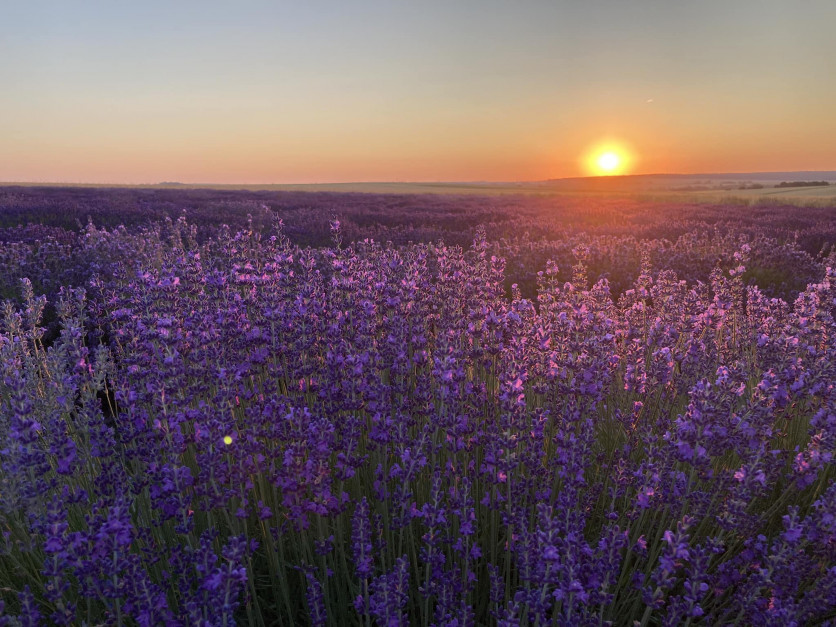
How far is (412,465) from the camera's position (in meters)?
1.90

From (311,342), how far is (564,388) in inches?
53.6

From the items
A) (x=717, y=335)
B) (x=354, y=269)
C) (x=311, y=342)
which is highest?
(x=354, y=269)

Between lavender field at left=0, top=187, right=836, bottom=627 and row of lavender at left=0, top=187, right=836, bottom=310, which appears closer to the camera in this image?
lavender field at left=0, top=187, right=836, bottom=627

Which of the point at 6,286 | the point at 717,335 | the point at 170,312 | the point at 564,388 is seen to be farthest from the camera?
the point at 6,286

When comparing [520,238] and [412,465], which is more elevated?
[520,238]

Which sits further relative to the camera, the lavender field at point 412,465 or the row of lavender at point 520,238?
the row of lavender at point 520,238

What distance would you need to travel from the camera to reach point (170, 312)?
3221 mm

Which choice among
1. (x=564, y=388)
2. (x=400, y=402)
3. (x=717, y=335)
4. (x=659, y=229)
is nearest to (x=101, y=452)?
(x=400, y=402)

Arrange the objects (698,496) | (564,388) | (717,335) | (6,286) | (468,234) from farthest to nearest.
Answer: (468,234), (6,286), (717,335), (564,388), (698,496)

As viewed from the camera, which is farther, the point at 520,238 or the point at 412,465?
the point at 520,238

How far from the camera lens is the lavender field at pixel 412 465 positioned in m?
1.70

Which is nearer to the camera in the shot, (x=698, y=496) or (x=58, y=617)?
(x=58, y=617)

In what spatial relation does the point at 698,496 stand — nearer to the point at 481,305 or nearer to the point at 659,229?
the point at 481,305

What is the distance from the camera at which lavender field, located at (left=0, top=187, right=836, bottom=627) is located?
170 centimetres
